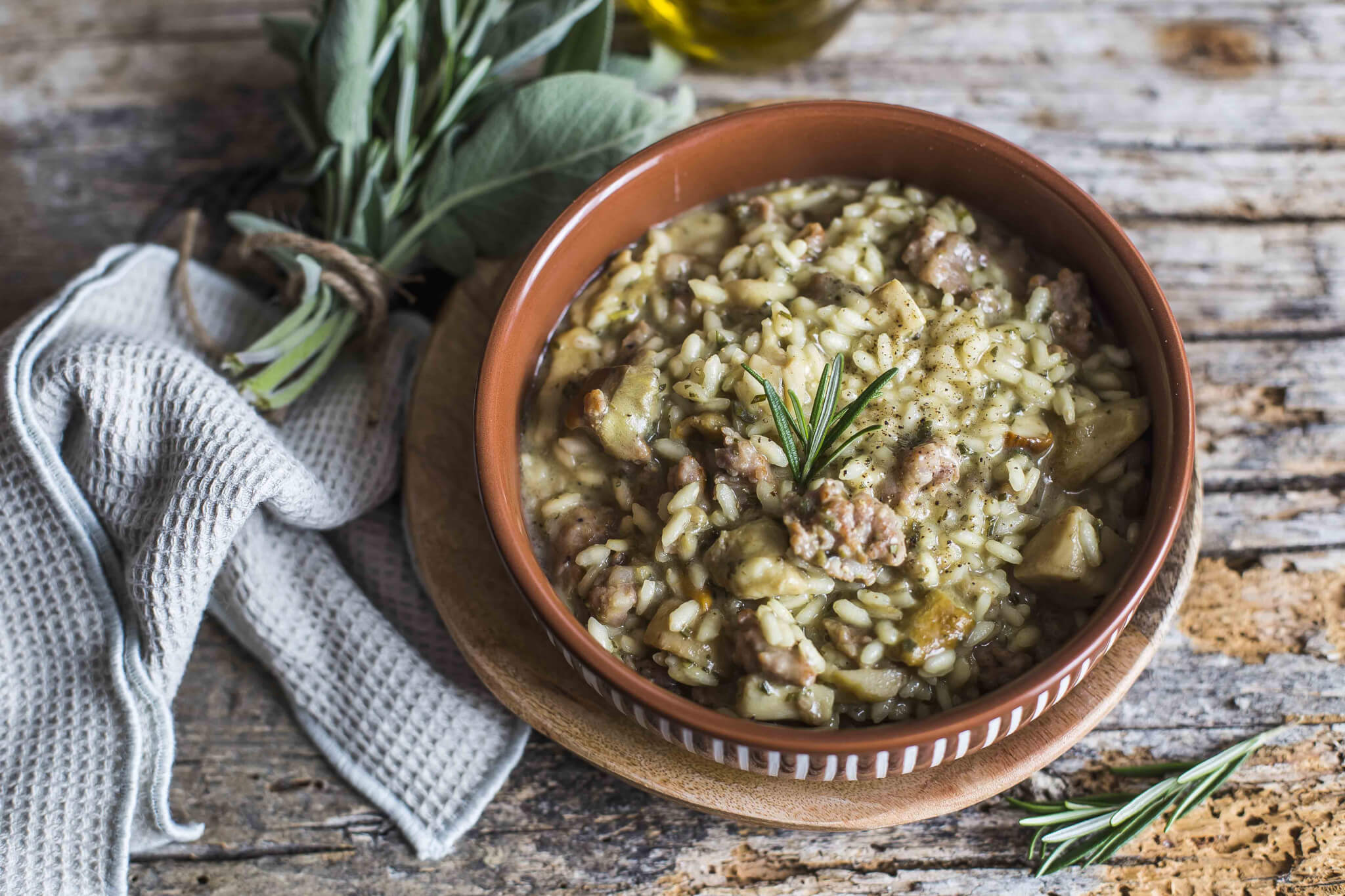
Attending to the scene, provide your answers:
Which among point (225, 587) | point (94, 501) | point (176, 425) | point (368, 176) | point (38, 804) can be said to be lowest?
point (38, 804)

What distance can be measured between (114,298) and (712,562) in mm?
2264

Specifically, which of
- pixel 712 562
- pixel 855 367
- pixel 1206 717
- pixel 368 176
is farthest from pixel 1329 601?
pixel 368 176

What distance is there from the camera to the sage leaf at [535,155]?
347 centimetres

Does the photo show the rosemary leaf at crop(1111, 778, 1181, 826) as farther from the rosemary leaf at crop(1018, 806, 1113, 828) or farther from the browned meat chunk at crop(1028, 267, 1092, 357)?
the browned meat chunk at crop(1028, 267, 1092, 357)

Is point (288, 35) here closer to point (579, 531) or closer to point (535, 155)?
point (535, 155)

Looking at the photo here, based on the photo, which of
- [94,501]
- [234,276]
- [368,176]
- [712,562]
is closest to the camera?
[712,562]

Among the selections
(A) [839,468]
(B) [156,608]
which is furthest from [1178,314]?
(B) [156,608]

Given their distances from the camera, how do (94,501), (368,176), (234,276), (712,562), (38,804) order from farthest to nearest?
(234,276), (368,176), (94,501), (38,804), (712,562)

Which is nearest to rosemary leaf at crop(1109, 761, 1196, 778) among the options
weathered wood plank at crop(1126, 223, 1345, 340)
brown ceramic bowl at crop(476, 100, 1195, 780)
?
brown ceramic bowl at crop(476, 100, 1195, 780)

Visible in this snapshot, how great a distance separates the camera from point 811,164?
11.4 ft

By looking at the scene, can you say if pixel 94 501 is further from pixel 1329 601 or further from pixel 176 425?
pixel 1329 601

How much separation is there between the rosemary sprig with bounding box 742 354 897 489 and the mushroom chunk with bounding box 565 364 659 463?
31cm

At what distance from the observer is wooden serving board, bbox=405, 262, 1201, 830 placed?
115 inches

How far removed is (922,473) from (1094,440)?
1.84ft
